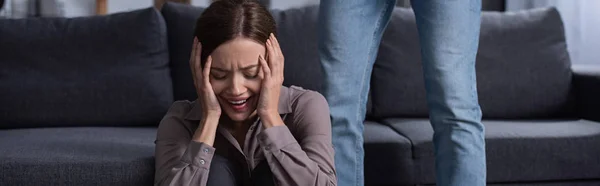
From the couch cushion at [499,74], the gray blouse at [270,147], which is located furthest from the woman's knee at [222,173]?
the couch cushion at [499,74]

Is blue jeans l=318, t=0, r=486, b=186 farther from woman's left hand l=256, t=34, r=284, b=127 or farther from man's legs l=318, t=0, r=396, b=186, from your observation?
woman's left hand l=256, t=34, r=284, b=127

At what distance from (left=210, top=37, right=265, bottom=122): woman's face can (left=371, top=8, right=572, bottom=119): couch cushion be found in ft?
3.27

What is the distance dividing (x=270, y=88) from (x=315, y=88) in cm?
89

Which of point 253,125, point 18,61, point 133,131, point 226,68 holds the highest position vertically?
point 226,68

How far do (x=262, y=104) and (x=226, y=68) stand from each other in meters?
0.09

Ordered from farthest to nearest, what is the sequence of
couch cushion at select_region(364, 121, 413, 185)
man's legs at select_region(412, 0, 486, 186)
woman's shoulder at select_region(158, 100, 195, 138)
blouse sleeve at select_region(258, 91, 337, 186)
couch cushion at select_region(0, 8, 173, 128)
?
couch cushion at select_region(0, 8, 173, 128)
couch cushion at select_region(364, 121, 413, 185)
man's legs at select_region(412, 0, 486, 186)
woman's shoulder at select_region(158, 100, 195, 138)
blouse sleeve at select_region(258, 91, 337, 186)

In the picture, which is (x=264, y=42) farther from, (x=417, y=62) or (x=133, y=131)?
(x=417, y=62)

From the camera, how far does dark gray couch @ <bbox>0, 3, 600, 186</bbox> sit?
1649 millimetres

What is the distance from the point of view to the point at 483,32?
2164 millimetres

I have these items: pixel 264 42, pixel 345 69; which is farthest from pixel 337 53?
pixel 264 42

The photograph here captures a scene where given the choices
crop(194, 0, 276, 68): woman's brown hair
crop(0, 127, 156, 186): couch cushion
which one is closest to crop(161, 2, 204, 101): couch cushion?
crop(0, 127, 156, 186): couch cushion

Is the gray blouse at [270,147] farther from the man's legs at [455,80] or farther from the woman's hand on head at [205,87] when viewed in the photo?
the man's legs at [455,80]

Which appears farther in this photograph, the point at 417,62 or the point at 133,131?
the point at 417,62

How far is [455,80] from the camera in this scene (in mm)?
1343
